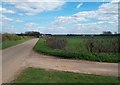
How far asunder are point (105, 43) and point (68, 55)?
5039mm

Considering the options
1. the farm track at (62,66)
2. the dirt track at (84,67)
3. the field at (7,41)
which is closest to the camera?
the farm track at (62,66)

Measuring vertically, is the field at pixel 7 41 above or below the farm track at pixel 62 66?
above

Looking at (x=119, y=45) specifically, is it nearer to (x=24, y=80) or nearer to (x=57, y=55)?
(x=57, y=55)

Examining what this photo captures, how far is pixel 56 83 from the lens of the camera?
929cm

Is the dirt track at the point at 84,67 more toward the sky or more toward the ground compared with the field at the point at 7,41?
more toward the ground

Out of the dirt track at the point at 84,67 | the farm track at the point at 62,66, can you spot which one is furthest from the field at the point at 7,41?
the dirt track at the point at 84,67

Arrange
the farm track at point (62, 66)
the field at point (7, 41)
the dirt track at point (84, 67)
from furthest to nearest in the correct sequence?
the field at point (7, 41), the dirt track at point (84, 67), the farm track at point (62, 66)

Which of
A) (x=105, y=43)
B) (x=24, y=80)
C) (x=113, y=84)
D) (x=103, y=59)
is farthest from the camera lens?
(x=105, y=43)

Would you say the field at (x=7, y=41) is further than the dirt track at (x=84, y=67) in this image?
Yes

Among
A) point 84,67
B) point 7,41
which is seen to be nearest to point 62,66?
point 84,67

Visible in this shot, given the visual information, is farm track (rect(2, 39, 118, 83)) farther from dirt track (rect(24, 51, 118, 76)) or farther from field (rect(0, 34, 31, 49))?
field (rect(0, 34, 31, 49))

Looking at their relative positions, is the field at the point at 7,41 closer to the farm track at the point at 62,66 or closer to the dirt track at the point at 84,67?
the farm track at the point at 62,66

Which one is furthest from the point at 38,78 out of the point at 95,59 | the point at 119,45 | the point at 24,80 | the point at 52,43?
the point at 52,43

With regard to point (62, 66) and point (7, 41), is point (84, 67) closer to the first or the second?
point (62, 66)
